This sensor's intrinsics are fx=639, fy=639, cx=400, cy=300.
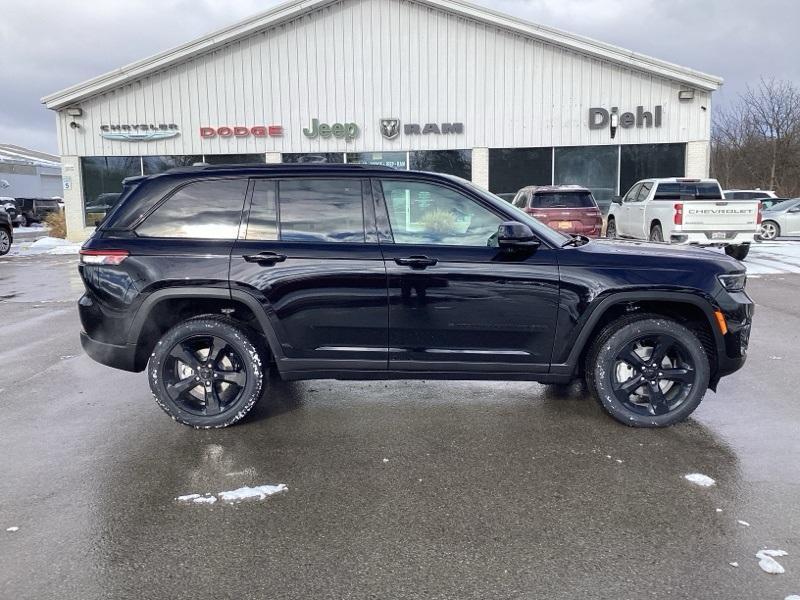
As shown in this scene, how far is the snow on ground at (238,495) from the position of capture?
132 inches

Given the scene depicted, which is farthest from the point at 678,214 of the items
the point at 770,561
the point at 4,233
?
the point at 4,233

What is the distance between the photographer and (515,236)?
398 cm

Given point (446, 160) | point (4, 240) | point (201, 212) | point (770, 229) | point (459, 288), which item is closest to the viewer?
point (459, 288)

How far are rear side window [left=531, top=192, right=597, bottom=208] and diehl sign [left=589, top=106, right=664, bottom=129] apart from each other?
24.9ft

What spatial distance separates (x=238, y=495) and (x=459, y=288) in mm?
1830

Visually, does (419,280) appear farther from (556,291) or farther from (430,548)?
(430,548)

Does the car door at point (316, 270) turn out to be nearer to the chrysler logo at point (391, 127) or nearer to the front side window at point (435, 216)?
the front side window at point (435, 216)

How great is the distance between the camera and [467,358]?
425 centimetres

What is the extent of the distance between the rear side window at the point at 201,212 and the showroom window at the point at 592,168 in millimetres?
18045

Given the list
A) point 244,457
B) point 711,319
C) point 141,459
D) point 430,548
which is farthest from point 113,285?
point 711,319

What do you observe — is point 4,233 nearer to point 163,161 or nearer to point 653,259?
point 163,161

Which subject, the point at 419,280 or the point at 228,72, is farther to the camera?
the point at 228,72

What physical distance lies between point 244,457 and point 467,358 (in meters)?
1.55

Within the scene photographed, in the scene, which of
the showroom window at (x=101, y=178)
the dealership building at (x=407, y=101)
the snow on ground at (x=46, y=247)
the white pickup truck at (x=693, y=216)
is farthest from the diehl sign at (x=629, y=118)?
the snow on ground at (x=46, y=247)
